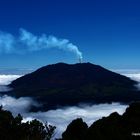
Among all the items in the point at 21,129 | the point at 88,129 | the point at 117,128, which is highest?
the point at 21,129

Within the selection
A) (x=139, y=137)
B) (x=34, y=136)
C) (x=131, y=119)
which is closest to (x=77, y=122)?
(x=34, y=136)

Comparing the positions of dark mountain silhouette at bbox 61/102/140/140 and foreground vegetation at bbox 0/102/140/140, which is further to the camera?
foreground vegetation at bbox 0/102/140/140

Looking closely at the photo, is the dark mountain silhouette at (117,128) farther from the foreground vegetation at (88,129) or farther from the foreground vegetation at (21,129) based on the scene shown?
the foreground vegetation at (21,129)

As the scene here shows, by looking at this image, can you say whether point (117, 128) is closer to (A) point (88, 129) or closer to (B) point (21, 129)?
(A) point (88, 129)

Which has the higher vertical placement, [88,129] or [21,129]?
[21,129]

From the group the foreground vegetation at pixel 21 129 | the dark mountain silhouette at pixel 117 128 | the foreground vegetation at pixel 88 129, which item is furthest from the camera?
the foreground vegetation at pixel 21 129

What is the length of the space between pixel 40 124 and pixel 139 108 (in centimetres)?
2295

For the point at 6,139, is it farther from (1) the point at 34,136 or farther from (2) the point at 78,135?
(2) the point at 78,135

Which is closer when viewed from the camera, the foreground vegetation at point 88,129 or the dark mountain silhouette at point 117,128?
the dark mountain silhouette at point 117,128

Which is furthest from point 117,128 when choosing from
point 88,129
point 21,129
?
point 21,129

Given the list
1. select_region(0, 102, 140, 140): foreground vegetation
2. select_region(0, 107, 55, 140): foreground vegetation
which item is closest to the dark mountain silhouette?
select_region(0, 102, 140, 140): foreground vegetation

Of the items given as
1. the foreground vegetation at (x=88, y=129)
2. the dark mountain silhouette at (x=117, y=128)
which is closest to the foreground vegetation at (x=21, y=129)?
the foreground vegetation at (x=88, y=129)

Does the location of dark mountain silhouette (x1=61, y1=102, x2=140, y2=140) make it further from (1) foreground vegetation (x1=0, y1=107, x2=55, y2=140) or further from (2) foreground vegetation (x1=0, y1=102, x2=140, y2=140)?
(1) foreground vegetation (x1=0, y1=107, x2=55, y2=140)

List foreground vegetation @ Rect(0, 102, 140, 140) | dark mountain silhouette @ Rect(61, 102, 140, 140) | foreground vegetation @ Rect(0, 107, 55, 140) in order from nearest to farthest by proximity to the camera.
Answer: dark mountain silhouette @ Rect(61, 102, 140, 140) < foreground vegetation @ Rect(0, 102, 140, 140) < foreground vegetation @ Rect(0, 107, 55, 140)
